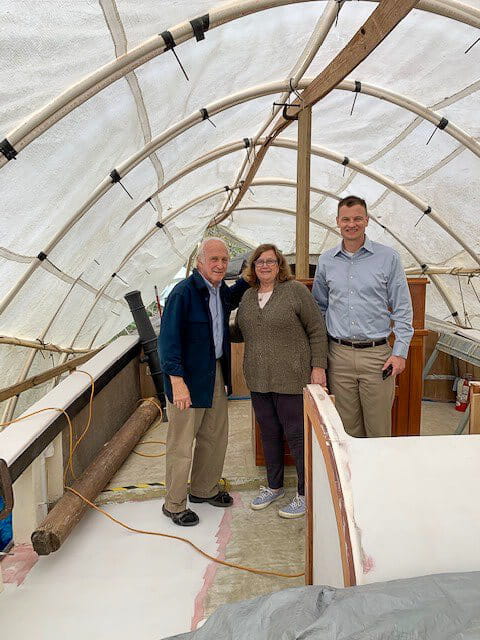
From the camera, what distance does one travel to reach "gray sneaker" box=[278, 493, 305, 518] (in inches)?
119

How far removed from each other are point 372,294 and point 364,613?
193cm

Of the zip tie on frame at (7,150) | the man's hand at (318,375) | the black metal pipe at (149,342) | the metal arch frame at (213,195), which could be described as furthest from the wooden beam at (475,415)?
the metal arch frame at (213,195)

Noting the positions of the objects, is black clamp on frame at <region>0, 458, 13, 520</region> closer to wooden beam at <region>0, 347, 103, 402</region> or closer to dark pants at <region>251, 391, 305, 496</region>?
dark pants at <region>251, 391, 305, 496</region>

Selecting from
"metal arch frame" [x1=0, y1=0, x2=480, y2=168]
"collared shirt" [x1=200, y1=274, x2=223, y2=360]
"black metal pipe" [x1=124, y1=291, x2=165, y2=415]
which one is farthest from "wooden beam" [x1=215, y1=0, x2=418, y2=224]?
"black metal pipe" [x1=124, y1=291, x2=165, y2=415]

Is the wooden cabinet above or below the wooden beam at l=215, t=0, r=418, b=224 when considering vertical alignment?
below

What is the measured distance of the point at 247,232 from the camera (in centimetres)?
1205

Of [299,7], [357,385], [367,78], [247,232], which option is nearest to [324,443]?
[357,385]

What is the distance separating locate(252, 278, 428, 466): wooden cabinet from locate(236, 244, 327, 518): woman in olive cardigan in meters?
0.80

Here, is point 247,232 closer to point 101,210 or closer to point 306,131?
point 101,210

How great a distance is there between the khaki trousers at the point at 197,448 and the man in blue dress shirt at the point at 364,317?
0.75 m

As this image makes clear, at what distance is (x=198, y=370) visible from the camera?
9.65 feet

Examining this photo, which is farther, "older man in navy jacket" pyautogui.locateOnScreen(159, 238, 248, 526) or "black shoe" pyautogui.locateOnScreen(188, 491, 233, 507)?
"black shoe" pyautogui.locateOnScreen(188, 491, 233, 507)

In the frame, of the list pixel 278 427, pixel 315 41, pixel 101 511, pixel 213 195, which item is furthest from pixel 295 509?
pixel 213 195

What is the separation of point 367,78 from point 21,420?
4.67 m
